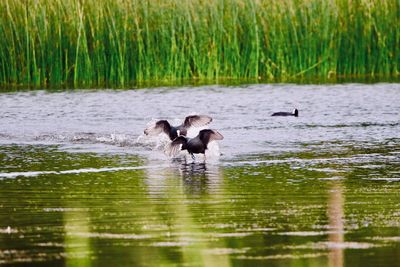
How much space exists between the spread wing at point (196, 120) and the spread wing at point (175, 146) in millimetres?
451

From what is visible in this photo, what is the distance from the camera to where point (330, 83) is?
19.6 metres

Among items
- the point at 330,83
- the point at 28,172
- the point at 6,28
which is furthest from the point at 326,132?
the point at 6,28

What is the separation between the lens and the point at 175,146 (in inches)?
431

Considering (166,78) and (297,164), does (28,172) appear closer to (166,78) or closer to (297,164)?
(297,164)

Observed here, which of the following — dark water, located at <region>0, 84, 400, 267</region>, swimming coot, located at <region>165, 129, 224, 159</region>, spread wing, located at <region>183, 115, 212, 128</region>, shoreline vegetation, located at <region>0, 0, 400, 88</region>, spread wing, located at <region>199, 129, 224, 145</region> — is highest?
shoreline vegetation, located at <region>0, 0, 400, 88</region>

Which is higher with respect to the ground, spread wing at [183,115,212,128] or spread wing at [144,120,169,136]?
spread wing at [183,115,212,128]

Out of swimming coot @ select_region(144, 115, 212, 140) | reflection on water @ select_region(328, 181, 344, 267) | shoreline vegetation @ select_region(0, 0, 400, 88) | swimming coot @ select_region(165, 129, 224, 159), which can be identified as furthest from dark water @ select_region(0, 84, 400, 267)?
shoreline vegetation @ select_region(0, 0, 400, 88)

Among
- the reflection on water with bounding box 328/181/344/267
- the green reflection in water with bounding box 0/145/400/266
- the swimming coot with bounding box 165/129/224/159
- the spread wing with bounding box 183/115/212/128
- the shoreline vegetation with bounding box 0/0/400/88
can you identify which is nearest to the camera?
the reflection on water with bounding box 328/181/344/267

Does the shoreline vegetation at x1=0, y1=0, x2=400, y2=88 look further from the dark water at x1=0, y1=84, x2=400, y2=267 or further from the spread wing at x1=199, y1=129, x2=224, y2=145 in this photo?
the spread wing at x1=199, y1=129, x2=224, y2=145

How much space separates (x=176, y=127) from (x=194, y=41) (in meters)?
8.79

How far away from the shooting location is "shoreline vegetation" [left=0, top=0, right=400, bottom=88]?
2008cm

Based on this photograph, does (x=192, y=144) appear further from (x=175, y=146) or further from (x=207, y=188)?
(x=207, y=188)

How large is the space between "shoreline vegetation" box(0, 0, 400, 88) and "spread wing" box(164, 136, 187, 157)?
913cm

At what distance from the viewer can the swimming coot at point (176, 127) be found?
11406 mm
